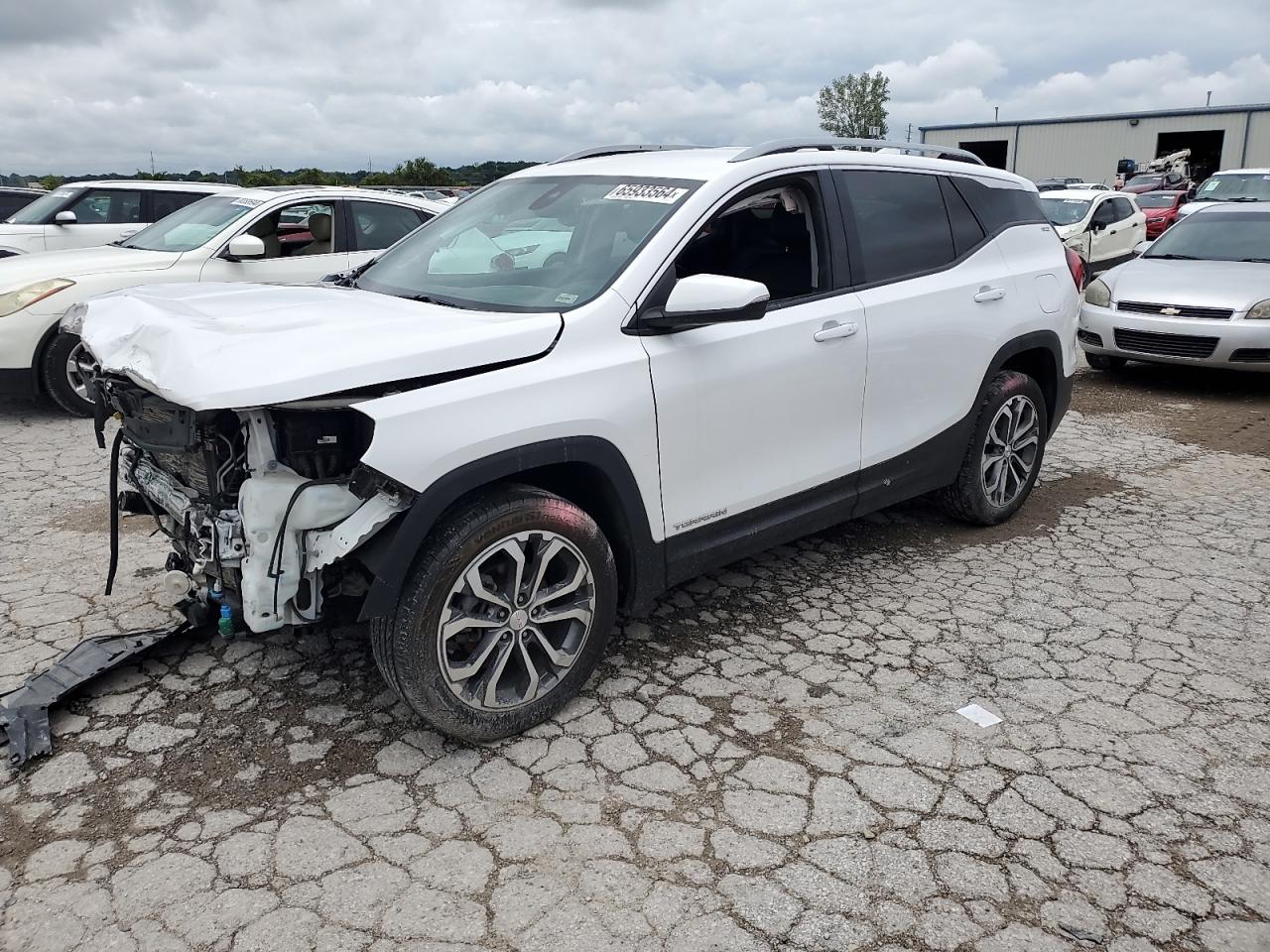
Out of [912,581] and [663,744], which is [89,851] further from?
[912,581]

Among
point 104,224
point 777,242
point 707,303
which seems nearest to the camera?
point 707,303

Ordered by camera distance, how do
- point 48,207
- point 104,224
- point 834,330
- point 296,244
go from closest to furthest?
point 834,330
point 296,244
point 104,224
point 48,207

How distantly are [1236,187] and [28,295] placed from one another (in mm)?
18885

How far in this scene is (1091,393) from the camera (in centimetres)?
883

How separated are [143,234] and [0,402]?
184 cm

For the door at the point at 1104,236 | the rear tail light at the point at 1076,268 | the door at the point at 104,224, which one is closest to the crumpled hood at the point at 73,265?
the door at the point at 104,224

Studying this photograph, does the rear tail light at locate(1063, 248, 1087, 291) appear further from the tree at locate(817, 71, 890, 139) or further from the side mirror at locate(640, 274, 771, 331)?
the tree at locate(817, 71, 890, 139)

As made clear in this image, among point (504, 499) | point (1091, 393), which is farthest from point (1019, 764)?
point (1091, 393)

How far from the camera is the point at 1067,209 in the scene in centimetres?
1570

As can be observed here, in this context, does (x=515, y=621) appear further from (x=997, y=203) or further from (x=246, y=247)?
(x=246, y=247)

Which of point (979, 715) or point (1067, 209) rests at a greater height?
point (1067, 209)

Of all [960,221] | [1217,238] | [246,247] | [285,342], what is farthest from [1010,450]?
A: [1217,238]

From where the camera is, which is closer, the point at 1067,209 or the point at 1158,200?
the point at 1067,209

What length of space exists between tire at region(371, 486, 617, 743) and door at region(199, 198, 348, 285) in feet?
18.0
